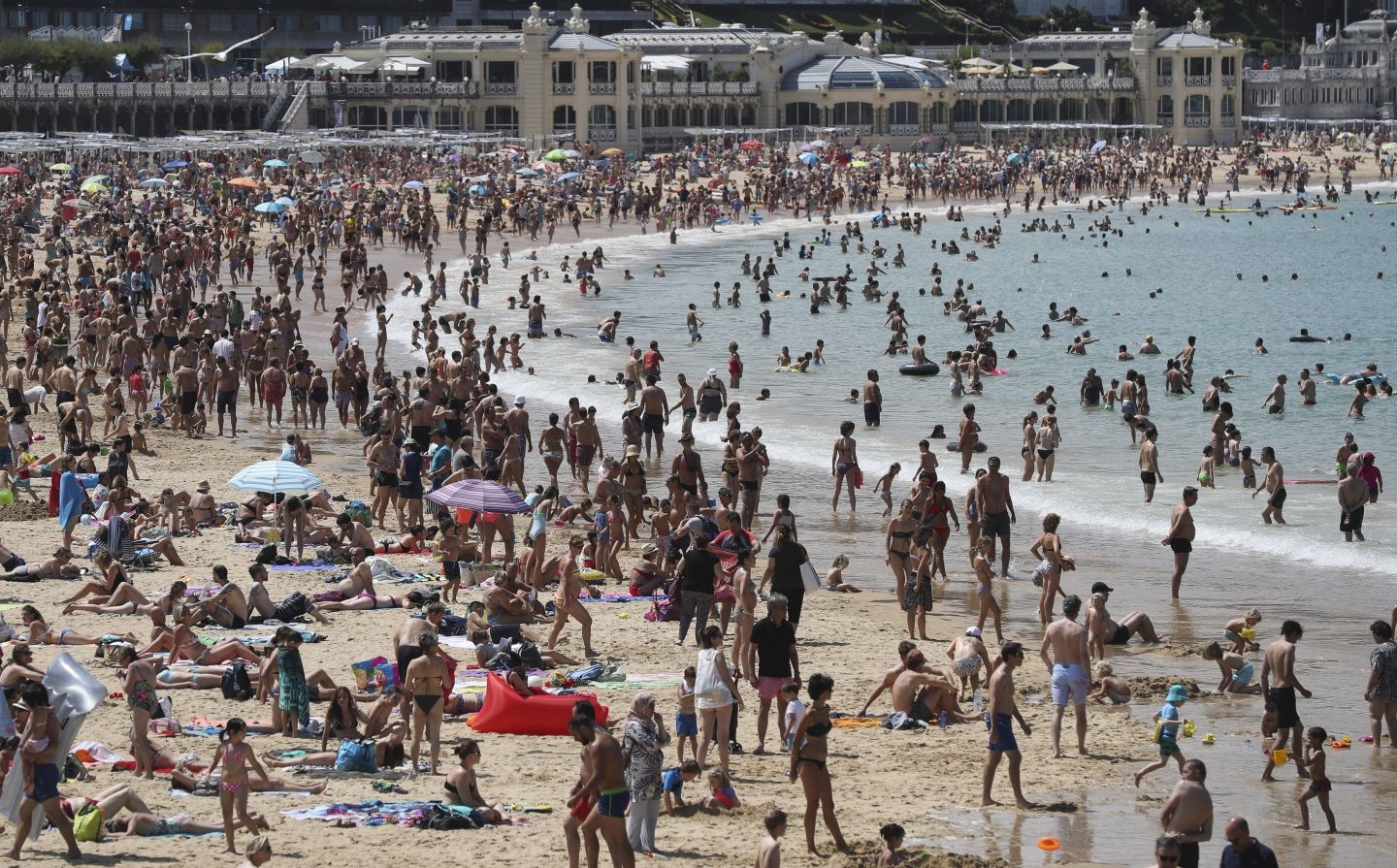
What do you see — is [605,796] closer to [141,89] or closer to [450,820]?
[450,820]

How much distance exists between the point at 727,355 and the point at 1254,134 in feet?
226

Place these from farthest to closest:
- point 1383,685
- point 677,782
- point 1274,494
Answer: point 1274,494, point 1383,685, point 677,782

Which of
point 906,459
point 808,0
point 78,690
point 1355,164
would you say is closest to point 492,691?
point 78,690

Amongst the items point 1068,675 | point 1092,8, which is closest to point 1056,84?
point 1092,8

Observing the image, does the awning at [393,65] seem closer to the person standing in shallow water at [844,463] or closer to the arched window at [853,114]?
the arched window at [853,114]

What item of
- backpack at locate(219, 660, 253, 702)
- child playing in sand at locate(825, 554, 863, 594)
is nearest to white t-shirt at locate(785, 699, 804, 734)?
backpack at locate(219, 660, 253, 702)

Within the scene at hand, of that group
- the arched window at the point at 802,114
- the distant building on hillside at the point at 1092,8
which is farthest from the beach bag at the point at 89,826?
the distant building on hillside at the point at 1092,8

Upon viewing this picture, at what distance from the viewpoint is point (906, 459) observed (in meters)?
24.3

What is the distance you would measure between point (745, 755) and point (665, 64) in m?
79.4

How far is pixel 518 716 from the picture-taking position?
42.4ft

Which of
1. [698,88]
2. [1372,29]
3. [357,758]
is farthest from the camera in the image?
[1372,29]

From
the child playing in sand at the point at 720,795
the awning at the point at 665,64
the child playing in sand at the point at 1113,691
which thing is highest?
the awning at the point at 665,64

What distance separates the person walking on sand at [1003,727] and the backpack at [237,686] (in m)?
5.01

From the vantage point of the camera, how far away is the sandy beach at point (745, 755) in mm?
10641
